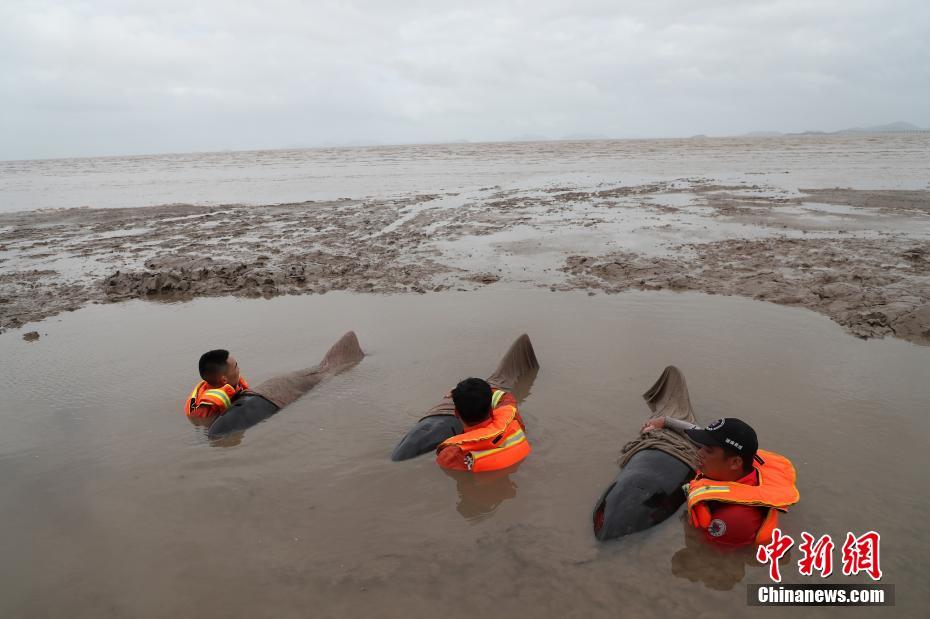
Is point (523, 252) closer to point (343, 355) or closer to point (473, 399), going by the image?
point (343, 355)

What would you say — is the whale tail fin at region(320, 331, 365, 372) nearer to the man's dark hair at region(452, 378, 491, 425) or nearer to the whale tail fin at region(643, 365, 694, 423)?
the man's dark hair at region(452, 378, 491, 425)

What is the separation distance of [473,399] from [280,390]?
2.38m

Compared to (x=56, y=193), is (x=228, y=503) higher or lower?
lower

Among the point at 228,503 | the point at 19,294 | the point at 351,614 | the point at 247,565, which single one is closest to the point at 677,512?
the point at 351,614

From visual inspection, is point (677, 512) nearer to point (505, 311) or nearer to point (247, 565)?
point (247, 565)

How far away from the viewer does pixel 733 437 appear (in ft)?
10.0

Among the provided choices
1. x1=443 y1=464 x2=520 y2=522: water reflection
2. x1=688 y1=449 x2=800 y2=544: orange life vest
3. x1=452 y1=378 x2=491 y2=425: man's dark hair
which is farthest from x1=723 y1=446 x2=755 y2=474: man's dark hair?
x1=452 y1=378 x2=491 y2=425: man's dark hair

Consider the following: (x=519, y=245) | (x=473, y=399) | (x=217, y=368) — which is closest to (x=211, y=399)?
(x=217, y=368)

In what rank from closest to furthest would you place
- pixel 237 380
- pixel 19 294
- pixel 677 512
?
pixel 677 512
pixel 237 380
pixel 19 294

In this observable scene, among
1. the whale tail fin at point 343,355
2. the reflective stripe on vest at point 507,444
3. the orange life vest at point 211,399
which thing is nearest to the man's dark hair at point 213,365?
the orange life vest at point 211,399

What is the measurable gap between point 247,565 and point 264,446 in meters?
1.47

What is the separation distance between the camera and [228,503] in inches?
153

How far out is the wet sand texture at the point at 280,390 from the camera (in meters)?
4.87

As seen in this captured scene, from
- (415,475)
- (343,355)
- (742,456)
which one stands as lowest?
(415,475)
